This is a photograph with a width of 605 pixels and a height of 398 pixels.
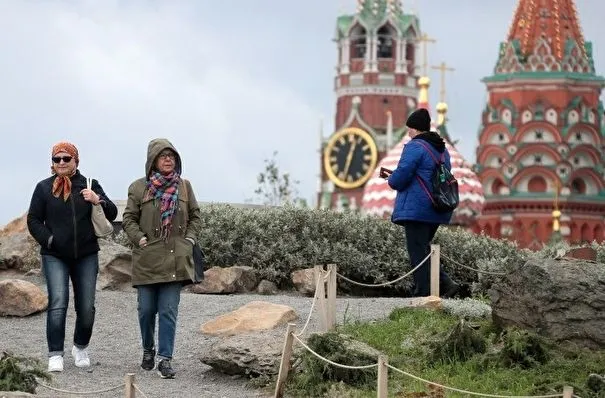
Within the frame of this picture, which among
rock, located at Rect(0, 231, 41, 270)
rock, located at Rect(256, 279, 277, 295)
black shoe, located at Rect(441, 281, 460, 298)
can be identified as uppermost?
rock, located at Rect(0, 231, 41, 270)

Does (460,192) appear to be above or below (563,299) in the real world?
above

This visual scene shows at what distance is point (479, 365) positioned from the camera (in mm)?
14273

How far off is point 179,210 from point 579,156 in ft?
309

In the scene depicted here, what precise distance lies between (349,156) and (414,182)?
10944 centimetres

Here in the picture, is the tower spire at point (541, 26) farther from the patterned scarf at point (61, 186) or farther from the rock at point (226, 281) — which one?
the patterned scarf at point (61, 186)

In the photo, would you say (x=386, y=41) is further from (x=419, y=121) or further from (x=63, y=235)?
(x=63, y=235)

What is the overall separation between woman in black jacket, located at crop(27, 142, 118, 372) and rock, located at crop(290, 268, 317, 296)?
548 centimetres

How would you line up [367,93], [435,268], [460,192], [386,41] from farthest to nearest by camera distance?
1. [386,41]
2. [367,93]
3. [460,192]
4. [435,268]

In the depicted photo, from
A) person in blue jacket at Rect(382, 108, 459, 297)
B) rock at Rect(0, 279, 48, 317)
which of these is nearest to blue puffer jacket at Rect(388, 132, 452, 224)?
person in blue jacket at Rect(382, 108, 459, 297)

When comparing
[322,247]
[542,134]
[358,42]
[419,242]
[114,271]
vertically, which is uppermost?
[358,42]

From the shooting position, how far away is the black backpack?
17047 mm

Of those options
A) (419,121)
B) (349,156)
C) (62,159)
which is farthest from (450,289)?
(349,156)

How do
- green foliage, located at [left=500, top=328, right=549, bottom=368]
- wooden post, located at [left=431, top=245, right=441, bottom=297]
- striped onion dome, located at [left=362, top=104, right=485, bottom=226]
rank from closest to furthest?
green foliage, located at [left=500, top=328, right=549, bottom=368]
wooden post, located at [left=431, top=245, right=441, bottom=297]
striped onion dome, located at [left=362, top=104, right=485, bottom=226]

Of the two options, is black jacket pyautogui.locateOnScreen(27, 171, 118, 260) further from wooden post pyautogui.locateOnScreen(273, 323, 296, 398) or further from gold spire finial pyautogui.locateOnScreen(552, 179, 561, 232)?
gold spire finial pyautogui.locateOnScreen(552, 179, 561, 232)
